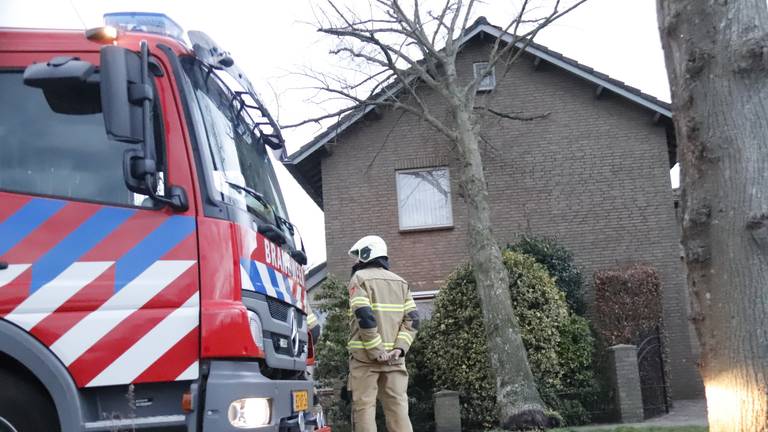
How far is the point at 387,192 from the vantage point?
51.5ft

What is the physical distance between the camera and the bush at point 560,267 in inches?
564

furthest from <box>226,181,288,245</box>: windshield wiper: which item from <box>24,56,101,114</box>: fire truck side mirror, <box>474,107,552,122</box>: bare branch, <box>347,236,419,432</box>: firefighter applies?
<box>474,107,552,122</box>: bare branch

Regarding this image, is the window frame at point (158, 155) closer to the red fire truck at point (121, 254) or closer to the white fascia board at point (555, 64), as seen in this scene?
the red fire truck at point (121, 254)

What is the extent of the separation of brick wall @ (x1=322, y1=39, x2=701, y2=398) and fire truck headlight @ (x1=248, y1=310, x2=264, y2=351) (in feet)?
36.3

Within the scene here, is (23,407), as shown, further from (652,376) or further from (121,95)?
(652,376)

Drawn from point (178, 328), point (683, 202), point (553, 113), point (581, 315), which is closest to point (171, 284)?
point (178, 328)

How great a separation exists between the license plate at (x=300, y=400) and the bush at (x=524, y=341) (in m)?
7.45

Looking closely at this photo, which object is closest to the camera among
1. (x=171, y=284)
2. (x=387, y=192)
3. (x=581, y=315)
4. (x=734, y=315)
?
(x=734, y=315)

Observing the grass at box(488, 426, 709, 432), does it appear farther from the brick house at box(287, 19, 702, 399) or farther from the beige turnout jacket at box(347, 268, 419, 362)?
the brick house at box(287, 19, 702, 399)

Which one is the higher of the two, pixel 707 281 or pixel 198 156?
pixel 198 156

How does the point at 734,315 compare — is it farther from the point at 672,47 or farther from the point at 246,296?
the point at 246,296

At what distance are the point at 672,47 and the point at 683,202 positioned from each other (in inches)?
32.2

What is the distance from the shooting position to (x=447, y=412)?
1122cm

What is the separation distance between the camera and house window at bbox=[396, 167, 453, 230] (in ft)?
51.3
